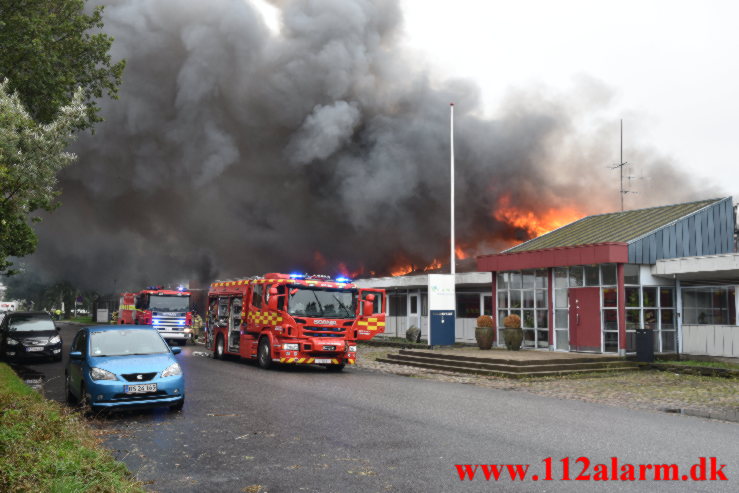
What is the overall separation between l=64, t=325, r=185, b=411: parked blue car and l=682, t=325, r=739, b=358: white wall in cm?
1554

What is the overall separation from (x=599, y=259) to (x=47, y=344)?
17.7m

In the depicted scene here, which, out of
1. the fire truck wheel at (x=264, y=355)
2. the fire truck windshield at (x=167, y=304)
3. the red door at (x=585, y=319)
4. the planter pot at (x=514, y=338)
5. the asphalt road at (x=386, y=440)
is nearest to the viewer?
the asphalt road at (x=386, y=440)

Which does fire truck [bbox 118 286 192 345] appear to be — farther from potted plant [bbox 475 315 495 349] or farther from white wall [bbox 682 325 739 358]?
white wall [bbox 682 325 739 358]

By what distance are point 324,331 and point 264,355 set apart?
1973 mm

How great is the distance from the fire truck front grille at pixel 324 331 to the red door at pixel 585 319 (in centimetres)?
872

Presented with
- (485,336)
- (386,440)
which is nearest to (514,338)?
(485,336)

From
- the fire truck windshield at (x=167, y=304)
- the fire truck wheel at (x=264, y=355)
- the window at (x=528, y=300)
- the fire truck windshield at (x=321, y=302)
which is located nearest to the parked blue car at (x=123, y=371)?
the fire truck windshield at (x=321, y=302)

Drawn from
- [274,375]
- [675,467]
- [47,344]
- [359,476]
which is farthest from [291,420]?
[47,344]

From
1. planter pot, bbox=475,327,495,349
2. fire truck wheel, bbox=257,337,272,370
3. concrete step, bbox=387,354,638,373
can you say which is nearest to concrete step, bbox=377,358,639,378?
concrete step, bbox=387,354,638,373

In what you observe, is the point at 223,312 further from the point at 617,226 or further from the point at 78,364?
the point at 617,226

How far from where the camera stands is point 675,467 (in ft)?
21.1

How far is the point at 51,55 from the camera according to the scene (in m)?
17.9

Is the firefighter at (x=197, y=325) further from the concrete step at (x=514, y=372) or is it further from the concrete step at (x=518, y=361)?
the concrete step at (x=518, y=361)

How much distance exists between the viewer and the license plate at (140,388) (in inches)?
364
